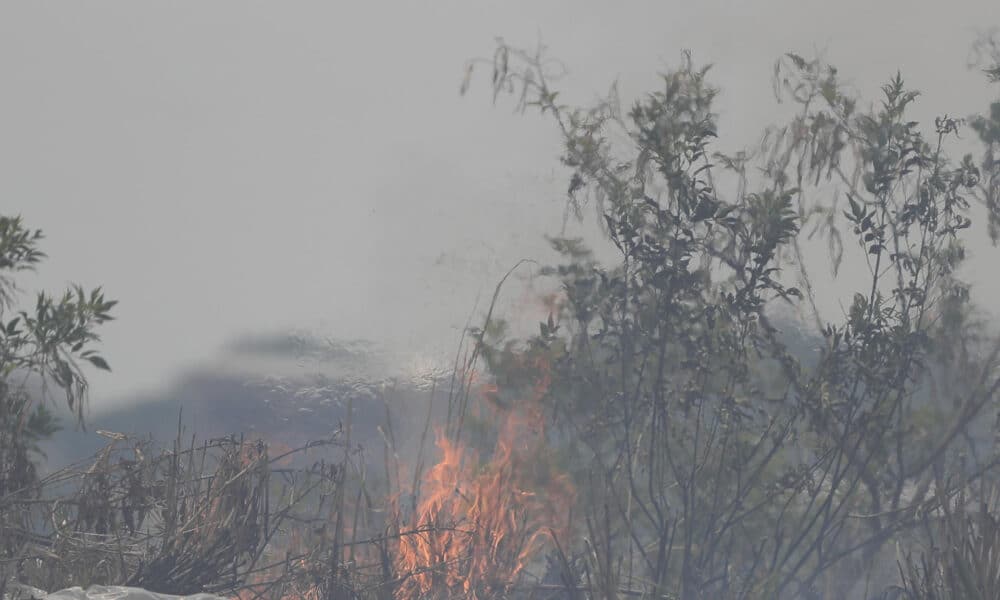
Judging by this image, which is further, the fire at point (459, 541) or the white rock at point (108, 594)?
the fire at point (459, 541)

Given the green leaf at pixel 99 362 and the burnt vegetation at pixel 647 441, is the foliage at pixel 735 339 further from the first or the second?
the green leaf at pixel 99 362

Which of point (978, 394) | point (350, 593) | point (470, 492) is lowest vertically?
point (350, 593)

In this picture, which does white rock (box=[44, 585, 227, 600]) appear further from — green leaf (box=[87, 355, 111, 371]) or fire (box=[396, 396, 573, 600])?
fire (box=[396, 396, 573, 600])

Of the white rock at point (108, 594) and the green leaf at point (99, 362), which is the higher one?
the green leaf at point (99, 362)

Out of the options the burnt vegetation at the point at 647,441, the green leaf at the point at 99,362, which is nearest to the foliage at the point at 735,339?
the burnt vegetation at the point at 647,441

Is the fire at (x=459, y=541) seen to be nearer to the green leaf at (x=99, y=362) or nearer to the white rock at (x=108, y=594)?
the white rock at (x=108, y=594)

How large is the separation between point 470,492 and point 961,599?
698 centimetres

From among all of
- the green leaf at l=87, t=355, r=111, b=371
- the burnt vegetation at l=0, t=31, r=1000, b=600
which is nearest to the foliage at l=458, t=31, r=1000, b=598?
the burnt vegetation at l=0, t=31, r=1000, b=600

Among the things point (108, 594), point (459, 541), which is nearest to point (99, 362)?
point (108, 594)

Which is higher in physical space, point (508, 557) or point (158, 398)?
point (158, 398)

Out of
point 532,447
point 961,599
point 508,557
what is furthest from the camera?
point 532,447

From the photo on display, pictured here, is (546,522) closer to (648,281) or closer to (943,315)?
(648,281)

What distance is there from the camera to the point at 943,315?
1614 cm

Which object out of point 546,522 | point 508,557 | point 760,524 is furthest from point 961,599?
point 546,522
